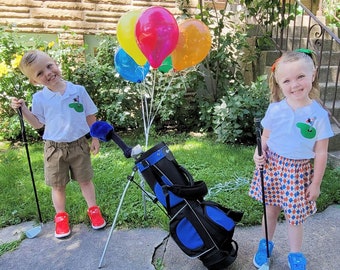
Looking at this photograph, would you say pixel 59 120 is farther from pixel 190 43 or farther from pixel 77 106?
pixel 190 43

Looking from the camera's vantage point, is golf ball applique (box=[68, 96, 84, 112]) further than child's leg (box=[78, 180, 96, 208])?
No

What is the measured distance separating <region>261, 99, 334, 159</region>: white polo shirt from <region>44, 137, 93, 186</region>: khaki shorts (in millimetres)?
1367

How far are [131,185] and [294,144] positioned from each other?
6.08 ft

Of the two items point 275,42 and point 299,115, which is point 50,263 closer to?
point 299,115

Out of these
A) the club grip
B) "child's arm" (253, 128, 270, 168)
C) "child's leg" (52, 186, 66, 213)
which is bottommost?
"child's leg" (52, 186, 66, 213)

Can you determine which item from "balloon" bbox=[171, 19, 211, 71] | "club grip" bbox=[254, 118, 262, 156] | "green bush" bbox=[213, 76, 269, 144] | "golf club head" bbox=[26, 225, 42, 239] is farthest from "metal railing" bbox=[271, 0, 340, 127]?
"golf club head" bbox=[26, 225, 42, 239]

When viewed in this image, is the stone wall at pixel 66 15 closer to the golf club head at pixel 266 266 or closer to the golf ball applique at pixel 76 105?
the golf ball applique at pixel 76 105

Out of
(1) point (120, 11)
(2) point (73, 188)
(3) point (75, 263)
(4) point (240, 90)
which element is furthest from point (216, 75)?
(3) point (75, 263)

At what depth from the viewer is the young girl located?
1.78 m

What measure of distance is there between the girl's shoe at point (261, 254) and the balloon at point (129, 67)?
1542mm

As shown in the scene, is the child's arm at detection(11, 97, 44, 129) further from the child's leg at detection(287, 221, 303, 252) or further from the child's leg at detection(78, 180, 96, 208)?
the child's leg at detection(287, 221, 303, 252)

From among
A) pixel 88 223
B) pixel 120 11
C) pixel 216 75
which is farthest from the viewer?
pixel 120 11

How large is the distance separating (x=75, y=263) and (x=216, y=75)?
3531 mm

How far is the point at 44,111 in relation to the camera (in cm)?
242
